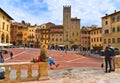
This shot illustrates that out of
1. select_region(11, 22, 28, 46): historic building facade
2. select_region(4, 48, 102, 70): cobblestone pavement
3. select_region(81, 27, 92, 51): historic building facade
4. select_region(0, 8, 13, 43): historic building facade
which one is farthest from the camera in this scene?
select_region(11, 22, 28, 46): historic building facade

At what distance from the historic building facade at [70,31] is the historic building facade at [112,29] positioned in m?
35.7

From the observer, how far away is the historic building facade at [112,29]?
5122 cm

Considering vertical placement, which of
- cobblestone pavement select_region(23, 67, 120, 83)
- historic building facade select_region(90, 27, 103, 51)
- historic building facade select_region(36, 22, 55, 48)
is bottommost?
cobblestone pavement select_region(23, 67, 120, 83)

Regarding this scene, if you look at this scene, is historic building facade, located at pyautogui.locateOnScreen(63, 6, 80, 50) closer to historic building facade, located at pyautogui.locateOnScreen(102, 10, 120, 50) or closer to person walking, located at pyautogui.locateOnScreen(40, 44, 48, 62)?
historic building facade, located at pyautogui.locateOnScreen(102, 10, 120, 50)

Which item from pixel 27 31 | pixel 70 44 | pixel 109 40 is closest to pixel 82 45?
pixel 70 44

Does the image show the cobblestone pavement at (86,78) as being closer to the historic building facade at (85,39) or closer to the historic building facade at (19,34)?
the historic building facade at (85,39)

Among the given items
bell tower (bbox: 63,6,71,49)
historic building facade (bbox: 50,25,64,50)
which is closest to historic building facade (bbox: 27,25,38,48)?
historic building facade (bbox: 50,25,64,50)

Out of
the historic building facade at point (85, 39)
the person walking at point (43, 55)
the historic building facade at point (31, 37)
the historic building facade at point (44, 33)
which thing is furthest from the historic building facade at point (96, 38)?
the person walking at point (43, 55)

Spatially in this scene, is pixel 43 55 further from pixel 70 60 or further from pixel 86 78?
pixel 70 60

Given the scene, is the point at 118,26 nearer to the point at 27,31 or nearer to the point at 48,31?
the point at 48,31

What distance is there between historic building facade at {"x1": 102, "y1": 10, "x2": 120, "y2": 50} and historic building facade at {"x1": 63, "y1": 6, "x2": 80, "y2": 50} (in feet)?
117

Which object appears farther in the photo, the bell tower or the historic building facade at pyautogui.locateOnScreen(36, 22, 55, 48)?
the historic building facade at pyautogui.locateOnScreen(36, 22, 55, 48)

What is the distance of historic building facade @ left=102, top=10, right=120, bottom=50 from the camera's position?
51216mm

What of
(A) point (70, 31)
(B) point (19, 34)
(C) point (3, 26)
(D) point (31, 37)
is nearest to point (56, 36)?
(A) point (70, 31)
